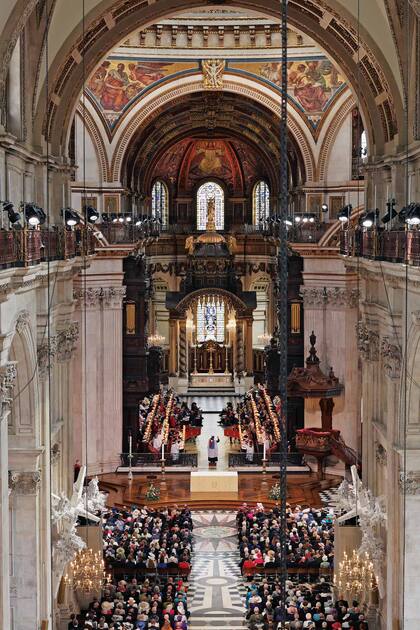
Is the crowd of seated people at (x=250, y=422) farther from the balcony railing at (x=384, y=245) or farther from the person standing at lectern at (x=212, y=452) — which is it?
the balcony railing at (x=384, y=245)

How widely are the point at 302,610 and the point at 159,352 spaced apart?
2083 centimetres

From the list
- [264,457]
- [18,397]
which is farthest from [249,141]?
[18,397]

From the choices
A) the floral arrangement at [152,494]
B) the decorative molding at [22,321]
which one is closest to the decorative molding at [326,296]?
the floral arrangement at [152,494]

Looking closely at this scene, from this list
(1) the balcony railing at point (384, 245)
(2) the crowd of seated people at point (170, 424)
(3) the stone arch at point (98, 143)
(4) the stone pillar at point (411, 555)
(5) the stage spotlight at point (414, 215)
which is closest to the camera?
(5) the stage spotlight at point (414, 215)

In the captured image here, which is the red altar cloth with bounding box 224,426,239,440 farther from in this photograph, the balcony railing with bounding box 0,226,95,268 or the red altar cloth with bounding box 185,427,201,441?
the balcony railing with bounding box 0,226,95,268

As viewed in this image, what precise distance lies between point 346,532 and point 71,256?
821 centimetres

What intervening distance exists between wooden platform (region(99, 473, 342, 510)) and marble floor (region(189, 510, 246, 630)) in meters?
0.67

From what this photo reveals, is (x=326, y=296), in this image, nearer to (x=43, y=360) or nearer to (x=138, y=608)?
(x=138, y=608)

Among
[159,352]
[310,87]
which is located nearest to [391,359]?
[310,87]

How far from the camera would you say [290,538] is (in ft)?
92.0

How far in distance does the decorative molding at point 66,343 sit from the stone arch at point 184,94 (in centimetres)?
1246

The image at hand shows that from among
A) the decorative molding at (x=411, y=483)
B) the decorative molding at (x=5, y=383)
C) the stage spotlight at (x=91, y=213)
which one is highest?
the stage spotlight at (x=91, y=213)

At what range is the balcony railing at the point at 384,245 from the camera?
17234 mm

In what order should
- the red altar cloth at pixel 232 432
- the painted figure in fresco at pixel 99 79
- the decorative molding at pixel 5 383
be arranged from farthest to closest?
the red altar cloth at pixel 232 432
the painted figure in fresco at pixel 99 79
the decorative molding at pixel 5 383
